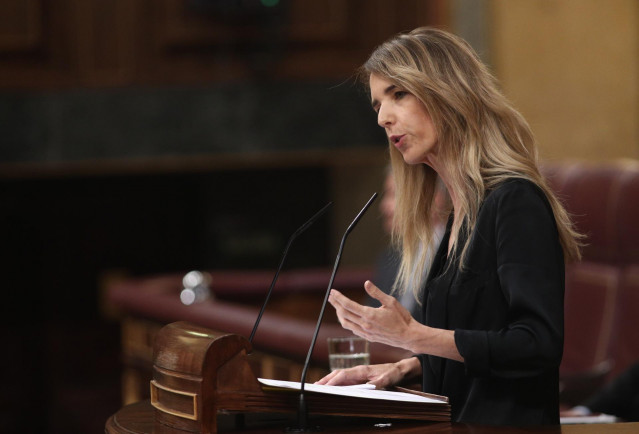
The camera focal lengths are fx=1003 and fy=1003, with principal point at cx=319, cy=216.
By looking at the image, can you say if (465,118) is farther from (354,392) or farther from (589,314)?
(589,314)

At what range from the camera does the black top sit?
1465mm

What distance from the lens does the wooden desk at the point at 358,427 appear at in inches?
56.6

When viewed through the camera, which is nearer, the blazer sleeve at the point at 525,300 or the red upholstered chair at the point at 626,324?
the blazer sleeve at the point at 525,300

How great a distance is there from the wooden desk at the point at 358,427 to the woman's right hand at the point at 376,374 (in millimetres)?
144

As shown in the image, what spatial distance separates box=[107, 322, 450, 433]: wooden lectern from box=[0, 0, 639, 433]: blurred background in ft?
13.9

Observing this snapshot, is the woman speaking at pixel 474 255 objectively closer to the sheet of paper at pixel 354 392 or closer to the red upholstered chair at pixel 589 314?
the sheet of paper at pixel 354 392

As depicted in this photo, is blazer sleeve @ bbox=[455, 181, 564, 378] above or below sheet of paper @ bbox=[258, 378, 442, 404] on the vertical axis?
above

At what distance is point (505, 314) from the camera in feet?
5.16

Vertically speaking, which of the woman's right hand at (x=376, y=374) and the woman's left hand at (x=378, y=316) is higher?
the woman's left hand at (x=378, y=316)

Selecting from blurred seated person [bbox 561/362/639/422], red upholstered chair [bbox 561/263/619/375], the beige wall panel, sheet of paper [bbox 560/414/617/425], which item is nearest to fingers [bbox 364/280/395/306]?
sheet of paper [bbox 560/414/617/425]

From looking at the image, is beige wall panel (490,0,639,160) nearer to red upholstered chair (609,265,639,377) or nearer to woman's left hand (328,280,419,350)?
red upholstered chair (609,265,639,377)

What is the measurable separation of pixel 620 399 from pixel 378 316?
62.7 inches

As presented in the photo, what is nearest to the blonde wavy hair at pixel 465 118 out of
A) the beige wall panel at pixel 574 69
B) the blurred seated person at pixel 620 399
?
the blurred seated person at pixel 620 399

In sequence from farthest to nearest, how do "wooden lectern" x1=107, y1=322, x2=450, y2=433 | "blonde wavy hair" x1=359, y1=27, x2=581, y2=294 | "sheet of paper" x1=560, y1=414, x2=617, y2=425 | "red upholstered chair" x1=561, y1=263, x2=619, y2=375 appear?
"red upholstered chair" x1=561, y1=263, x2=619, y2=375 → "sheet of paper" x1=560, y1=414, x2=617, y2=425 → "blonde wavy hair" x1=359, y1=27, x2=581, y2=294 → "wooden lectern" x1=107, y1=322, x2=450, y2=433
